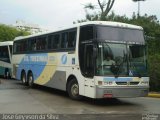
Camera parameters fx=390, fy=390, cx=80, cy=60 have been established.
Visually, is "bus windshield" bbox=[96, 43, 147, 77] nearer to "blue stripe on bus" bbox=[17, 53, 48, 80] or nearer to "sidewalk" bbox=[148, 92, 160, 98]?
"sidewalk" bbox=[148, 92, 160, 98]

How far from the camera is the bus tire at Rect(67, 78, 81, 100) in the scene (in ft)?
54.1

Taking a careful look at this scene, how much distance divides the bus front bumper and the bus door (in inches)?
17.7

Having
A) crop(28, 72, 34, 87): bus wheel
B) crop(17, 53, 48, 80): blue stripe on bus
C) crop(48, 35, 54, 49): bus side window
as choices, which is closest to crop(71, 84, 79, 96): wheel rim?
crop(48, 35, 54, 49): bus side window

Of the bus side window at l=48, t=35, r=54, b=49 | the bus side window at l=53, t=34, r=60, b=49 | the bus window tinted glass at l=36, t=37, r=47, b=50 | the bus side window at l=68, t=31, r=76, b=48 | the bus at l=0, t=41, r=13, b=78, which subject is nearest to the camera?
the bus side window at l=68, t=31, r=76, b=48

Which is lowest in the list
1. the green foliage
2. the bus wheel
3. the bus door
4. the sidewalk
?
the sidewalk

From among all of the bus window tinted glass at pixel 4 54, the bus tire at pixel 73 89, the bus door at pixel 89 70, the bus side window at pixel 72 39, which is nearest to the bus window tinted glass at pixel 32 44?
the bus side window at pixel 72 39

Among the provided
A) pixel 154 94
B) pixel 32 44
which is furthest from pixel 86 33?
pixel 32 44

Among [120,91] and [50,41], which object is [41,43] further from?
[120,91]

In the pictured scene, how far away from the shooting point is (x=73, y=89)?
16.8 m

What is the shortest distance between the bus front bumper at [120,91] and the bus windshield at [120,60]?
0.52 meters

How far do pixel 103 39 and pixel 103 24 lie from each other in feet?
2.34

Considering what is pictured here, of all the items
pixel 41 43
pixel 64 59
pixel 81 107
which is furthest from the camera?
pixel 41 43

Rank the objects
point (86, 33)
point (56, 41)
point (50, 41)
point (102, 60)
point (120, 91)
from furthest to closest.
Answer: point (50, 41)
point (56, 41)
point (86, 33)
point (120, 91)
point (102, 60)

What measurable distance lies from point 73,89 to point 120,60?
9.23 feet
